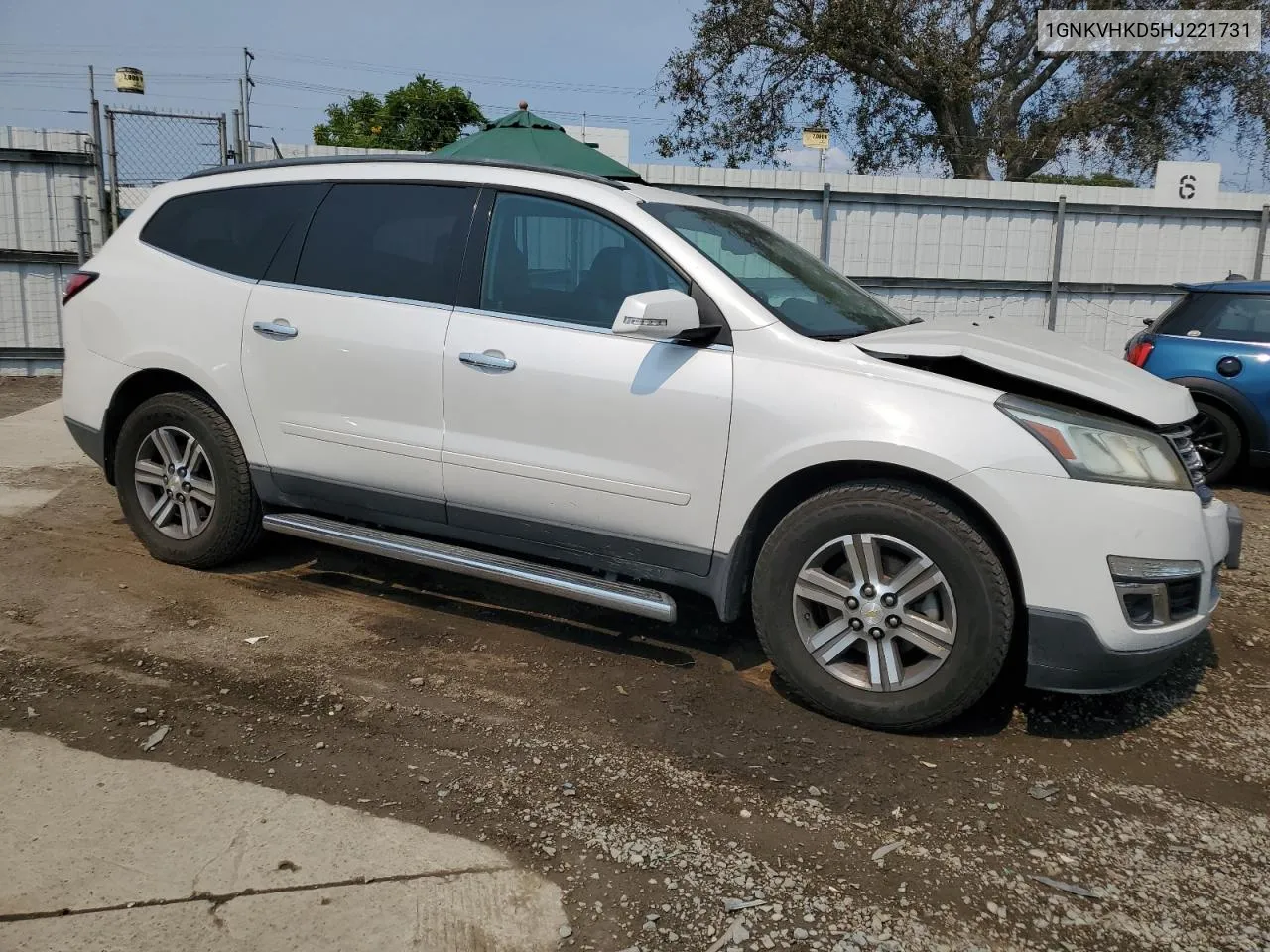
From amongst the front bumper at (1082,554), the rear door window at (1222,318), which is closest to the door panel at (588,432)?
the front bumper at (1082,554)

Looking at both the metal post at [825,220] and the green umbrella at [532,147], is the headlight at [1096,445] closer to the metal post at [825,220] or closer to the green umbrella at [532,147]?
the green umbrella at [532,147]

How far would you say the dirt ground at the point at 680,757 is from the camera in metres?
2.54

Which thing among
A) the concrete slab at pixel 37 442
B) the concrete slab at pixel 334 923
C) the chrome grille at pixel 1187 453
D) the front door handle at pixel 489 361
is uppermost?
the front door handle at pixel 489 361

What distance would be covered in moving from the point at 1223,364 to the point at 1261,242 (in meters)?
7.15

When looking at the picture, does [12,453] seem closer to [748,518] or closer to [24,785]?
[24,785]

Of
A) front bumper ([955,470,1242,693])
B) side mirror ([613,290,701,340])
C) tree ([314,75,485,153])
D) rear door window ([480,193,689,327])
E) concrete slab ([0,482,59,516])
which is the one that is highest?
tree ([314,75,485,153])

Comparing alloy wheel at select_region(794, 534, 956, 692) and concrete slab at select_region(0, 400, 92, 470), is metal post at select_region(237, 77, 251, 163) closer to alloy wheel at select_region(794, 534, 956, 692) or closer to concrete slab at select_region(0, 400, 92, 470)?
concrete slab at select_region(0, 400, 92, 470)

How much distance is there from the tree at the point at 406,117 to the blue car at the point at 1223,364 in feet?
87.6

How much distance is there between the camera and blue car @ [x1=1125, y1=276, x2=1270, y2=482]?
6.93 metres

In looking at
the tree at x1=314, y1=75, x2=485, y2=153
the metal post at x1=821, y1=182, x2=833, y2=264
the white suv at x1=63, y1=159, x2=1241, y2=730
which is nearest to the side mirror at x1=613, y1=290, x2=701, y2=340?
the white suv at x1=63, y1=159, x2=1241, y2=730

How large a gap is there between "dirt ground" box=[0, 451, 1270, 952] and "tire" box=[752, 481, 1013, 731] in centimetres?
17

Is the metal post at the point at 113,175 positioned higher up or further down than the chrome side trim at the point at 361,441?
higher up

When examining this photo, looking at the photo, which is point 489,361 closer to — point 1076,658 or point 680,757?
point 680,757

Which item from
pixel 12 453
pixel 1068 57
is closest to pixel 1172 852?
pixel 12 453
